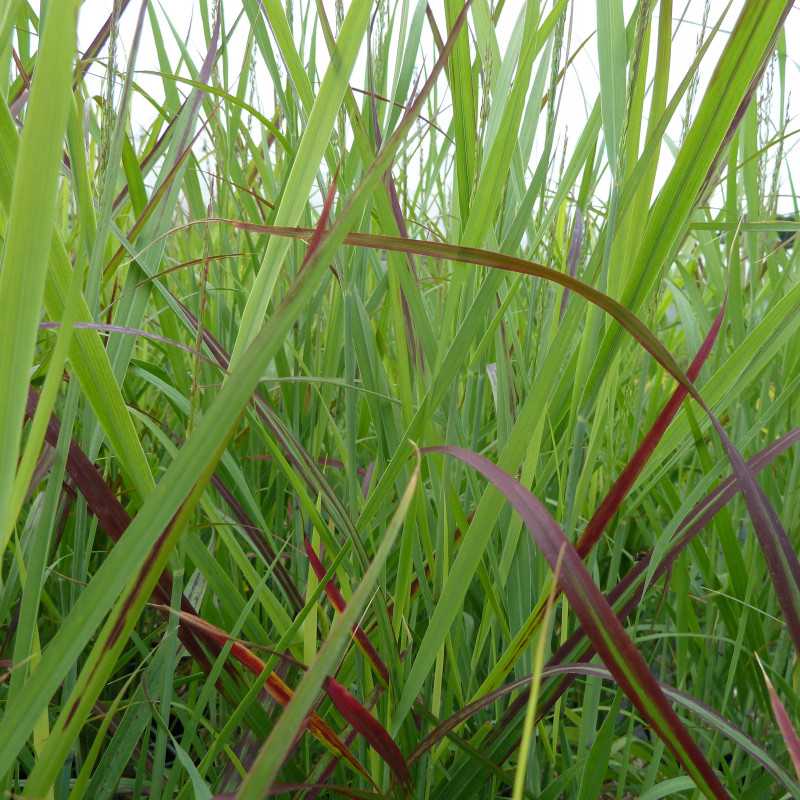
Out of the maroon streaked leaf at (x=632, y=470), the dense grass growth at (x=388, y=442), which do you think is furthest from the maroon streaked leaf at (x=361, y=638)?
the maroon streaked leaf at (x=632, y=470)

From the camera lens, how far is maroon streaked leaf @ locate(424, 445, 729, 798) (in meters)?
0.38

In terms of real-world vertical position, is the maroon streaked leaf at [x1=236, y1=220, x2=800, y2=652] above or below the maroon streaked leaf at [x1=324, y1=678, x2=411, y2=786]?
above

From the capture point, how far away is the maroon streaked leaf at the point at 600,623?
382 millimetres

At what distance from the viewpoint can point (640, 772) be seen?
0.72 meters

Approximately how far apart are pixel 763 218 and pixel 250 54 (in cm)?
54

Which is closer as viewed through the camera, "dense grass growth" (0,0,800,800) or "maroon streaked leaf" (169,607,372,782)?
"dense grass growth" (0,0,800,800)

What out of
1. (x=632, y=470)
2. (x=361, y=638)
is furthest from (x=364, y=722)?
(x=632, y=470)

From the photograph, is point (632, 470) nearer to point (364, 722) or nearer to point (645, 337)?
point (645, 337)

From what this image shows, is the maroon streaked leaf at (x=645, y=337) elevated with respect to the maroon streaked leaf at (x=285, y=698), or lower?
elevated

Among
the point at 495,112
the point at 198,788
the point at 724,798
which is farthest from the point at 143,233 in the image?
the point at 724,798

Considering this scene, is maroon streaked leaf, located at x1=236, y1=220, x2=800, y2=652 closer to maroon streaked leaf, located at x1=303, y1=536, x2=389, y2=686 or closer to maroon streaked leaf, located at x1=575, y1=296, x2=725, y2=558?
maroon streaked leaf, located at x1=575, y1=296, x2=725, y2=558

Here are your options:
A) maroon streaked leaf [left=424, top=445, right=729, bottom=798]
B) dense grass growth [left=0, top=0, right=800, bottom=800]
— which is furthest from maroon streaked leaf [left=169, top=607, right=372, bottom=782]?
maroon streaked leaf [left=424, top=445, right=729, bottom=798]

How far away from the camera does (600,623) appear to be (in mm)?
386

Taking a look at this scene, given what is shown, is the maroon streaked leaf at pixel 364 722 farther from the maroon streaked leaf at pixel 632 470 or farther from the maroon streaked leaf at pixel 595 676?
the maroon streaked leaf at pixel 632 470
